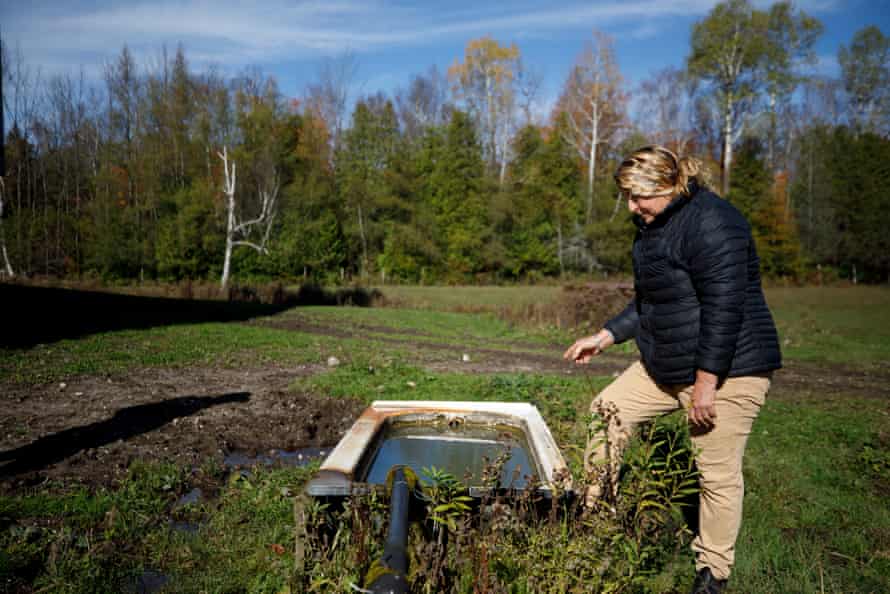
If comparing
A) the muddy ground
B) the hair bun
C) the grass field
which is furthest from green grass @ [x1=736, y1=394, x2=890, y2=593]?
the hair bun

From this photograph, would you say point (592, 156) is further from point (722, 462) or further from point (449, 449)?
point (722, 462)

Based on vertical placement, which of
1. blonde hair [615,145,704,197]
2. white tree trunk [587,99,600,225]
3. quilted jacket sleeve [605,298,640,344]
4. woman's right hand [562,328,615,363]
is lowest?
woman's right hand [562,328,615,363]

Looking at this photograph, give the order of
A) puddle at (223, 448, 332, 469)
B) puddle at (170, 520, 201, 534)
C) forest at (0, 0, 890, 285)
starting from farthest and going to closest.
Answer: forest at (0, 0, 890, 285) → puddle at (223, 448, 332, 469) → puddle at (170, 520, 201, 534)

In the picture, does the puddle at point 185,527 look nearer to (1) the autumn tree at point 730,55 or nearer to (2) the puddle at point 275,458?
(2) the puddle at point 275,458

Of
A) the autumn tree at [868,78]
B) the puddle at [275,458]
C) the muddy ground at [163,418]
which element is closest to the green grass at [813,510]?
the muddy ground at [163,418]

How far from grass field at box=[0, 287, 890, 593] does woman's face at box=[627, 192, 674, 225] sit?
5.05 ft

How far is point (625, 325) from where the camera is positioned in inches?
A: 135

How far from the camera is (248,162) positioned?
100.0ft

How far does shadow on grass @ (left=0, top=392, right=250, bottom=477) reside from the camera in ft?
14.3

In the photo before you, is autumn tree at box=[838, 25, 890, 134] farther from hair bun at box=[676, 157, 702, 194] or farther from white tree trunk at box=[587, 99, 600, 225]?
hair bun at box=[676, 157, 702, 194]

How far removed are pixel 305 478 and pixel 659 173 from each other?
320 cm

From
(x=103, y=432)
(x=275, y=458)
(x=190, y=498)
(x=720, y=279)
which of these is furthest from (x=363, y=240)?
(x=720, y=279)

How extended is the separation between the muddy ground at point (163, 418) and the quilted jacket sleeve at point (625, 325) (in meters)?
→ 3.09

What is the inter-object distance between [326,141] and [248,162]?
10031 millimetres
